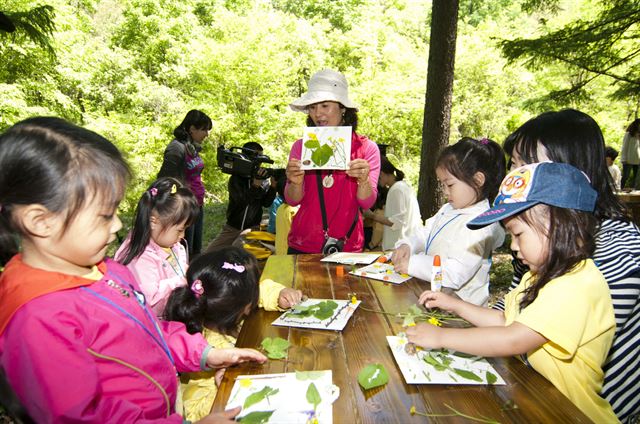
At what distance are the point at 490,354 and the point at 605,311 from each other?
1.23 ft

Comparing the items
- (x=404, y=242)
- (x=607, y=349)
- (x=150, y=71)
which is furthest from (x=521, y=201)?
(x=150, y=71)

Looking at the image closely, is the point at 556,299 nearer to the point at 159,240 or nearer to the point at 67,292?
the point at 67,292

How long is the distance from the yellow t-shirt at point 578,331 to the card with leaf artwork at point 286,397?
67cm

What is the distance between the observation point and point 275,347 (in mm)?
1567

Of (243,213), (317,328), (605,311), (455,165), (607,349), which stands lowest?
(243,213)

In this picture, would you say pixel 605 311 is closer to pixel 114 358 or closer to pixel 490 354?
pixel 490 354

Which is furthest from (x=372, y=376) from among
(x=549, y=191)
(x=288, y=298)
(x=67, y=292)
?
(x=67, y=292)

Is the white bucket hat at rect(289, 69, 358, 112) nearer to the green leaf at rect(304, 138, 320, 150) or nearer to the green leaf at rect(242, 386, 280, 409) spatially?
the green leaf at rect(304, 138, 320, 150)

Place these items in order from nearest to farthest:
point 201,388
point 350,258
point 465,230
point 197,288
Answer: point 201,388, point 197,288, point 465,230, point 350,258

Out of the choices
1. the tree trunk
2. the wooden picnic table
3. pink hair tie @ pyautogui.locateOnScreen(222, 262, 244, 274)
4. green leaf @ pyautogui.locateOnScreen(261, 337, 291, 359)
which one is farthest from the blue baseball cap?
the tree trunk

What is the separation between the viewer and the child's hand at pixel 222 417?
117cm

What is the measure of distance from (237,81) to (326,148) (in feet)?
36.9

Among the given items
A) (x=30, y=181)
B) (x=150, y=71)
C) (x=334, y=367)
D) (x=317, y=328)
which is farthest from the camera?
(x=150, y=71)

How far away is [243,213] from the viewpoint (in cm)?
609
